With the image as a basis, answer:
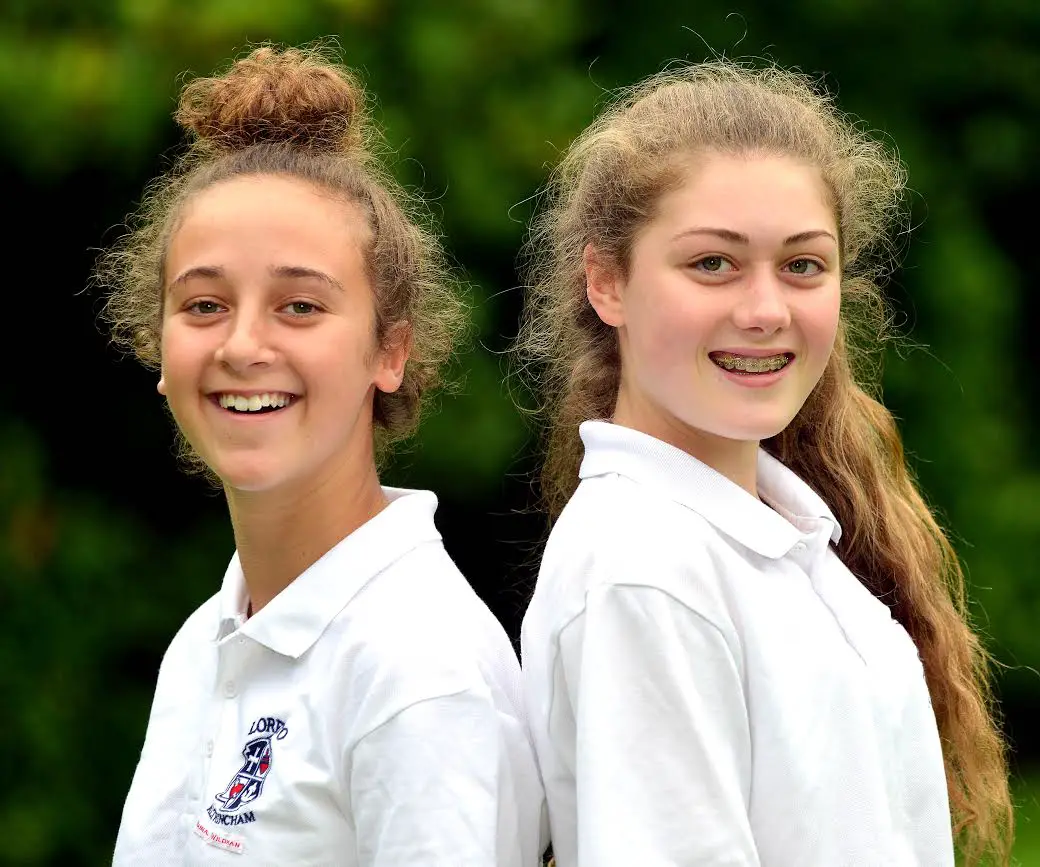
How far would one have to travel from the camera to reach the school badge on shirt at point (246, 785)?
220cm

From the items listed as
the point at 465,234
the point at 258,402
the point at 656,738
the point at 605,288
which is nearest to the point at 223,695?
the point at 258,402

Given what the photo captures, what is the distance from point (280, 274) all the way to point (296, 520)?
354 millimetres

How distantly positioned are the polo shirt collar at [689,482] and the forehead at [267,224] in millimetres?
436

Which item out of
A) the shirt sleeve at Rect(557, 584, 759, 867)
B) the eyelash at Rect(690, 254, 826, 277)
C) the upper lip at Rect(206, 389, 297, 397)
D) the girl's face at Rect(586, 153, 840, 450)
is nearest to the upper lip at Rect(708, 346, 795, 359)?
the girl's face at Rect(586, 153, 840, 450)

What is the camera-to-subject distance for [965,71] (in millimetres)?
6352

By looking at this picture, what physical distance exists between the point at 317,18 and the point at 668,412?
2862 millimetres

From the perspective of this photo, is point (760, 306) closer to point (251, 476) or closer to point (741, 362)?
point (741, 362)

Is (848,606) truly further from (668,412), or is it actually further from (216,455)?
(216,455)

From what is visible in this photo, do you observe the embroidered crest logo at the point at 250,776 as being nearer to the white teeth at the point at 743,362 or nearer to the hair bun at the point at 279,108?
the white teeth at the point at 743,362

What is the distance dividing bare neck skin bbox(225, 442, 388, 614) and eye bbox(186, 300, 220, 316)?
259 mm

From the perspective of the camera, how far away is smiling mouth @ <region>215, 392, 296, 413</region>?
7.67 ft

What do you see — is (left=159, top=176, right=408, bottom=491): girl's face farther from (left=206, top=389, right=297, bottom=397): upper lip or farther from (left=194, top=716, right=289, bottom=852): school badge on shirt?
(left=194, top=716, right=289, bottom=852): school badge on shirt

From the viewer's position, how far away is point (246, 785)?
7.27 feet

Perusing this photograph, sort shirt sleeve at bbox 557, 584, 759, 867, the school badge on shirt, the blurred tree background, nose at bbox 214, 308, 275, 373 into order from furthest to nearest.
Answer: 1. the blurred tree background
2. nose at bbox 214, 308, 275, 373
3. the school badge on shirt
4. shirt sleeve at bbox 557, 584, 759, 867
